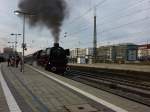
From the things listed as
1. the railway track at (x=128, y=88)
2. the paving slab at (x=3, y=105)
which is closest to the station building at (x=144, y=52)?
the railway track at (x=128, y=88)

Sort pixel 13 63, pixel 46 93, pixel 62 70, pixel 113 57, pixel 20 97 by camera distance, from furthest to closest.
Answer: pixel 113 57, pixel 13 63, pixel 62 70, pixel 46 93, pixel 20 97

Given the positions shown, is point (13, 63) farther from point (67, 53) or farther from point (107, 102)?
point (107, 102)

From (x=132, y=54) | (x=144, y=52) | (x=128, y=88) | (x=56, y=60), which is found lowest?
(x=128, y=88)

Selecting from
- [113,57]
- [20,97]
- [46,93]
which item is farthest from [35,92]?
[113,57]

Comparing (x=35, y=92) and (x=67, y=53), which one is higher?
(x=67, y=53)

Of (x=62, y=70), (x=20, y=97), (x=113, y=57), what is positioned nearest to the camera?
(x=20, y=97)

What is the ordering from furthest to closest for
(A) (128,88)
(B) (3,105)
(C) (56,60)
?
(C) (56,60) < (A) (128,88) < (B) (3,105)

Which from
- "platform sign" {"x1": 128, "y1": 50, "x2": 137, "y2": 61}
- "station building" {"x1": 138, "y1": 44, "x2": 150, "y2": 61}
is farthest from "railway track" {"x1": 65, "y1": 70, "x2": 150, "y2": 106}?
"platform sign" {"x1": 128, "y1": 50, "x2": 137, "y2": 61}

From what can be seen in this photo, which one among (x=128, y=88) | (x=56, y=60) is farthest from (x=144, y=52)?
(x=128, y=88)

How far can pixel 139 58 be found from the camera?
5031 cm

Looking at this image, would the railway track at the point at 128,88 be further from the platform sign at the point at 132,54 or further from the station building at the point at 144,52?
the platform sign at the point at 132,54

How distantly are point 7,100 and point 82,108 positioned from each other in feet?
10.6

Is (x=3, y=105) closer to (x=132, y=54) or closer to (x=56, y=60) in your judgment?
(x=56, y=60)

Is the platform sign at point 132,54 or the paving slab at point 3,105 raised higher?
the platform sign at point 132,54
